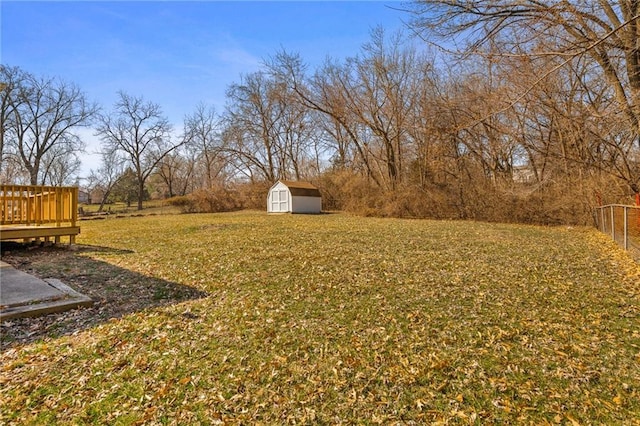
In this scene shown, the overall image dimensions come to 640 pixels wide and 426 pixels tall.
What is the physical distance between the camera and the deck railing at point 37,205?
6344mm

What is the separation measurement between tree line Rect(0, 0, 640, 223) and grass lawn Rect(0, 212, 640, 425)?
368cm

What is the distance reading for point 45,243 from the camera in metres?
6.99

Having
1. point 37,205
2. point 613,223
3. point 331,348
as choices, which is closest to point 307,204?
point 613,223

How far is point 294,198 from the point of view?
70.6 feet

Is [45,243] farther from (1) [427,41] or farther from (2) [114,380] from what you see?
(1) [427,41]

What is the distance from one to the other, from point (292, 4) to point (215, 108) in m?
30.1

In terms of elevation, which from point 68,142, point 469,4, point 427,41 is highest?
point 68,142

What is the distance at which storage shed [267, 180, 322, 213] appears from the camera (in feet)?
70.9

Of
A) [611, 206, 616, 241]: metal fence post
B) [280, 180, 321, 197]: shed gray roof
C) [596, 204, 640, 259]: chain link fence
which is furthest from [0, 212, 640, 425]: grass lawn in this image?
[280, 180, 321, 197]: shed gray roof

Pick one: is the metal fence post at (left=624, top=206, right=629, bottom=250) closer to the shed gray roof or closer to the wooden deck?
the wooden deck

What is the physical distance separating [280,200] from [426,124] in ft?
33.3

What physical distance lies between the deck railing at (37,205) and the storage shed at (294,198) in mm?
15015

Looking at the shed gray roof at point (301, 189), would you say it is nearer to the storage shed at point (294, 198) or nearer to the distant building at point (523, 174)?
the storage shed at point (294, 198)

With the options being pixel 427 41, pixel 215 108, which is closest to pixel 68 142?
pixel 215 108
